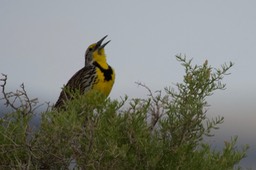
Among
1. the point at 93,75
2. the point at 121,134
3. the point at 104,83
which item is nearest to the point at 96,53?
the point at 93,75

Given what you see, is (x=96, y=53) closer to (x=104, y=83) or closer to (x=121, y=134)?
(x=104, y=83)

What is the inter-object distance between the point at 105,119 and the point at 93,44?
4.84m

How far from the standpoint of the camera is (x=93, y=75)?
8672 mm

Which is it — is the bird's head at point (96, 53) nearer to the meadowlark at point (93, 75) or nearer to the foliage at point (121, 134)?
the meadowlark at point (93, 75)

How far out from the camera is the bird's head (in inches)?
375

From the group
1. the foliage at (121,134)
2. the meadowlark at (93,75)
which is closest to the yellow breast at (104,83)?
the meadowlark at (93,75)

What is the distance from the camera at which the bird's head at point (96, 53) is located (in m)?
9.53

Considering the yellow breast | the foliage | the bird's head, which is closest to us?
the foliage

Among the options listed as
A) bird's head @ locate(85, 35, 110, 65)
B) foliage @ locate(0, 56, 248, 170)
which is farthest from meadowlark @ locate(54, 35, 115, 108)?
foliage @ locate(0, 56, 248, 170)

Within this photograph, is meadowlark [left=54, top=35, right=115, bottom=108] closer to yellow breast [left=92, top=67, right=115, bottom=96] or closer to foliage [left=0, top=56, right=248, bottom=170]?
yellow breast [left=92, top=67, right=115, bottom=96]

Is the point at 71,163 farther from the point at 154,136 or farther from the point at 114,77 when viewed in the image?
the point at 114,77

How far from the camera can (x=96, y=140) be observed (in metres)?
5.02

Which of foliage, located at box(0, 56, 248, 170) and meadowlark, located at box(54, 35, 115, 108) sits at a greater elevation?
meadowlark, located at box(54, 35, 115, 108)

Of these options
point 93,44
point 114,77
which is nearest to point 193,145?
point 114,77
